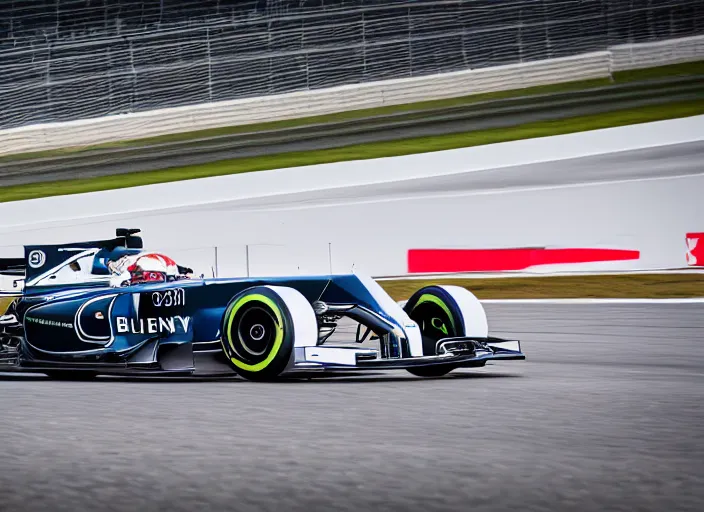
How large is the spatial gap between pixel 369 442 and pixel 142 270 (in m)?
4.22

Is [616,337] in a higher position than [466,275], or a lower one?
lower

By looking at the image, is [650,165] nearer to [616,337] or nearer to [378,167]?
[378,167]

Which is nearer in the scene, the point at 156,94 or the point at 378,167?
the point at 378,167

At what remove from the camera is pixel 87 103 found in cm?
2441

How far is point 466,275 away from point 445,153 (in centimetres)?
336

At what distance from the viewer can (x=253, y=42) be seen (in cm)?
2395

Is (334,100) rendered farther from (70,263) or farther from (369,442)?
(369,442)

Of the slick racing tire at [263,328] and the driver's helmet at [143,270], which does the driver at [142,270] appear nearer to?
the driver's helmet at [143,270]

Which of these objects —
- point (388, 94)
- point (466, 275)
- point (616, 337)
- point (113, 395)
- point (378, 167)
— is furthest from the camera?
point (388, 94)

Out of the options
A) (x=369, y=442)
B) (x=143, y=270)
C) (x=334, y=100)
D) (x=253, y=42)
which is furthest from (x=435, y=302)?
(x=253, y=42)

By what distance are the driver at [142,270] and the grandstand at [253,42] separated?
14.7m

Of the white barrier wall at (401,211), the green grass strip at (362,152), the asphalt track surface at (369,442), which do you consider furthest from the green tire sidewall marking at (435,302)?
the green grass strip at (362,152)

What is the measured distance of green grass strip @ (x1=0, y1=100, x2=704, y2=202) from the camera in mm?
19906

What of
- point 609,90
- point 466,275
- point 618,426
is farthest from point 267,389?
point 609,90
